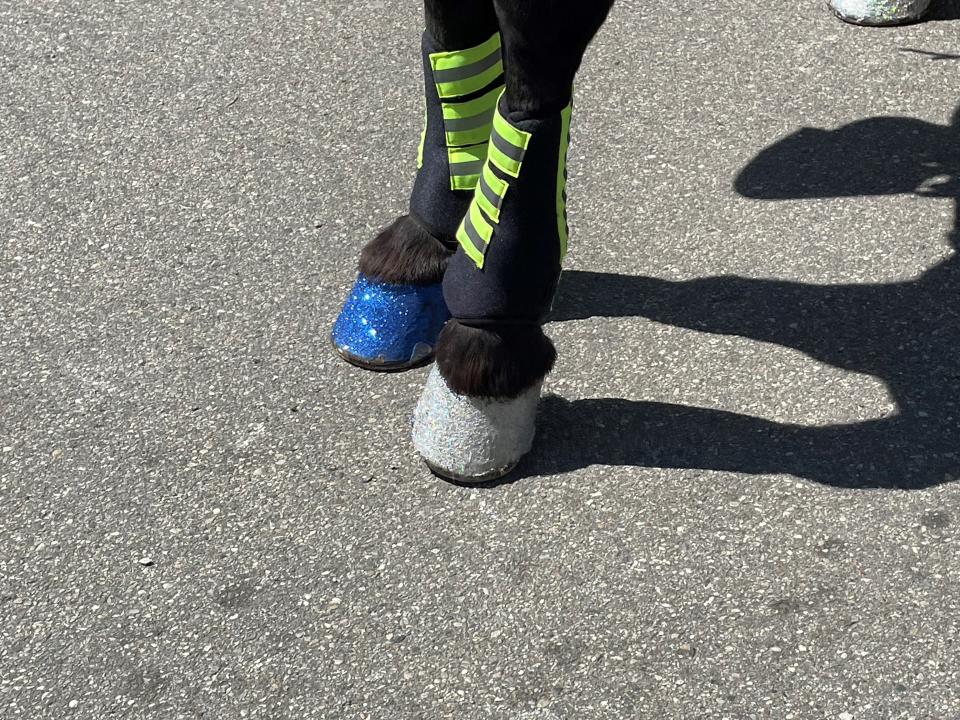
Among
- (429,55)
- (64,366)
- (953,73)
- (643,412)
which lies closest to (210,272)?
(64,366)

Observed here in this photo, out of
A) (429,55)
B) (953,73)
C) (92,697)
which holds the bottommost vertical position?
(92,697)

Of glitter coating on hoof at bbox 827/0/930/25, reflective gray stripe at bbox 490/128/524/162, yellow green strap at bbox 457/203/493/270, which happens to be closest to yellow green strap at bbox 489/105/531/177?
reflective gray stripe at bbox 490/128/524/162

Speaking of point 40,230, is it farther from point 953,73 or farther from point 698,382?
point 953,73

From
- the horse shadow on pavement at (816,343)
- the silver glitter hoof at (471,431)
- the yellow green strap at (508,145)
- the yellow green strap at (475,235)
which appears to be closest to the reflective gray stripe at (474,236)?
the yellow green strap at (475,235)

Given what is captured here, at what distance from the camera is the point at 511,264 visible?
2068 millimetres

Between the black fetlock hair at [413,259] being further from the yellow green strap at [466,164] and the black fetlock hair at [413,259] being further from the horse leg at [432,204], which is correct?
the yellow green strap at [466,164]

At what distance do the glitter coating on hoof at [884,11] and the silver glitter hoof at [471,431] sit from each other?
1.89 metres

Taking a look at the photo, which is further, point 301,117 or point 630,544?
point 301,117

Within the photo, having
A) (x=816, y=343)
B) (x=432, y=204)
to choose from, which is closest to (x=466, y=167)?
(x=432, y=204)

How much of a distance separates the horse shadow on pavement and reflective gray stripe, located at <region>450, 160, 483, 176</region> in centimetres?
46

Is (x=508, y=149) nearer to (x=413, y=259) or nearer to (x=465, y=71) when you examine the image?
(x=465, y=71)

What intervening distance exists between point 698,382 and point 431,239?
60 cm

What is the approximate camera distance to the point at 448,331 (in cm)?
218

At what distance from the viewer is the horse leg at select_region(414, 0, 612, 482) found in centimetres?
Result: 187
